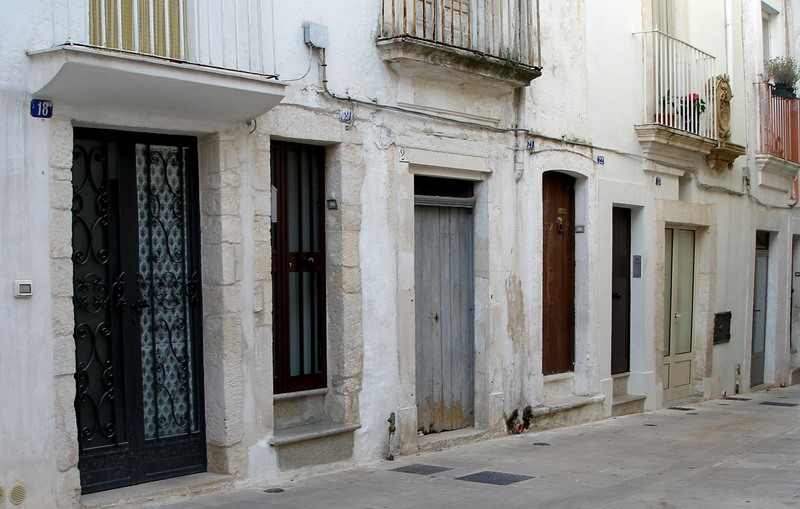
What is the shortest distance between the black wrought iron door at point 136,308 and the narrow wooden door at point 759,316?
11244 mm

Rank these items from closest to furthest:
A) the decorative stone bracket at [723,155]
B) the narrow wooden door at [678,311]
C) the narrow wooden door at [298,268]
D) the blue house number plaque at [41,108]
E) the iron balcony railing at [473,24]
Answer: the blue house number plaque at [41,108]
the narrow wooden door at [298,268]
the iron balcony railing at [473,24]
the narrow wooden door at [678,311]
the decorative stone bracket at [723,155]

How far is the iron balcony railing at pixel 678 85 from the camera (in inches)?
485

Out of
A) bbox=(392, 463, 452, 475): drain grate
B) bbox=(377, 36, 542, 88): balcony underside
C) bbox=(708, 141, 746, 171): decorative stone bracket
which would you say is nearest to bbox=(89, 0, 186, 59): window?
→ bbox=(377, 36, 542, 88): balcony underside

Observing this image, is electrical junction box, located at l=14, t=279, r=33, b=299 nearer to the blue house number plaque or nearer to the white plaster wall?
the white plaster wall

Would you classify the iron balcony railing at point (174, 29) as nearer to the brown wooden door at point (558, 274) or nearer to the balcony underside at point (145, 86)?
the balcony underside at point (145, 86)

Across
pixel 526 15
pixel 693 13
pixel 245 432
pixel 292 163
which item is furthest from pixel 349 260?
pixel 693 13

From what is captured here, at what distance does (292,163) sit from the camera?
26.4ft

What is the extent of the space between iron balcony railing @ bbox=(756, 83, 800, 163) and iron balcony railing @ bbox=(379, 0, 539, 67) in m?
6.72

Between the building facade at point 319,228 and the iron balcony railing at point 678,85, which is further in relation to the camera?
the iron balcony railing at point 678,85

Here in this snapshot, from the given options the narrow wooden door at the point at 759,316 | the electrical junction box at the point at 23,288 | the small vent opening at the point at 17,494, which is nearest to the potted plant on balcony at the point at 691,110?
the narrow wooden door at the point at 759,316

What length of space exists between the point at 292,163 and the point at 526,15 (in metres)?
3.31

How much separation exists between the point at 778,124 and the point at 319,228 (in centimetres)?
1050

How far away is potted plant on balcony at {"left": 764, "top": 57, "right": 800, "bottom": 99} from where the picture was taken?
15.8 meters

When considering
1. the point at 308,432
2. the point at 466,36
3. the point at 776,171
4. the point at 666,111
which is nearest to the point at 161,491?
the point at 308,432
